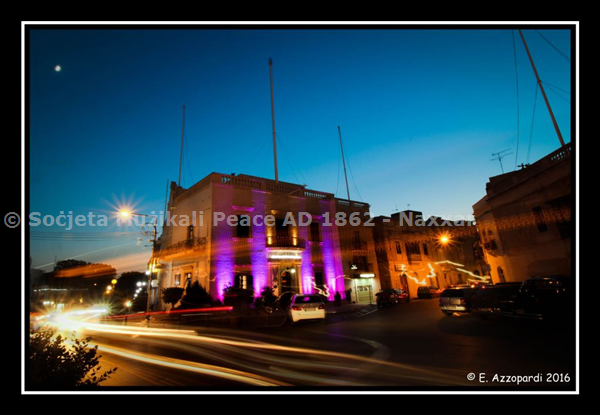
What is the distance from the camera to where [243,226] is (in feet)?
75.0

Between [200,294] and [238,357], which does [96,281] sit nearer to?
[200,294]

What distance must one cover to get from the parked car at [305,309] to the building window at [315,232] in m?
11.4

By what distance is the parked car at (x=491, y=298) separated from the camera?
12.1 metres

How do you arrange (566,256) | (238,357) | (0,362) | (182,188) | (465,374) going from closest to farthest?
1. (0,362)
2. (465,374)
3. (238,357)
4. (566,256)
5. (182,188)

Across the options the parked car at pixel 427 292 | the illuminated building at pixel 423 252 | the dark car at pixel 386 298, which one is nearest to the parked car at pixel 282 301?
the dark car at pixel 386 298

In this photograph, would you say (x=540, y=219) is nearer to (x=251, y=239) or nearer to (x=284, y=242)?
(x=284, y=242)

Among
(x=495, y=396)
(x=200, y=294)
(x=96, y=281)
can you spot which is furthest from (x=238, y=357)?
(x=96, y=281)

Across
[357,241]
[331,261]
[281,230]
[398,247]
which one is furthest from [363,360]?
[398,247]

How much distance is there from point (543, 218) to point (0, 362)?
2328cm

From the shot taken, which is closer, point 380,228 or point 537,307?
point 537,307

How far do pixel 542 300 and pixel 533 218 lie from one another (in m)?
10.8

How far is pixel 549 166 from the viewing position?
1645cm

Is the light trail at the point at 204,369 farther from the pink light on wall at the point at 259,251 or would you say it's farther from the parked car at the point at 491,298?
the pink light on wall at the point at 259,251
